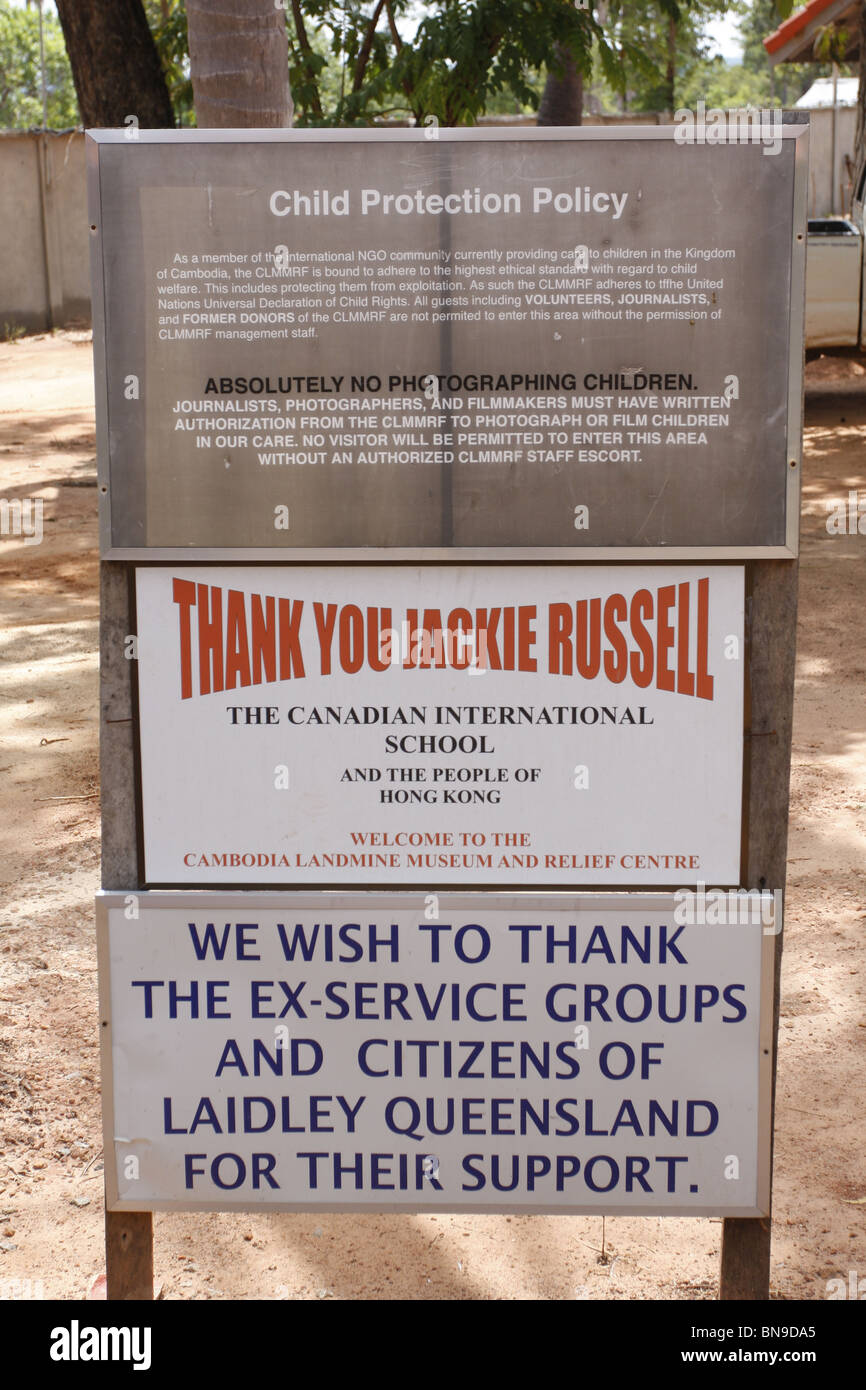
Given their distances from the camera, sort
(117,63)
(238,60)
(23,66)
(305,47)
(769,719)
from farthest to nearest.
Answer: (23,66)
(305,47)
(117,63)
(238,60)
(769,719)

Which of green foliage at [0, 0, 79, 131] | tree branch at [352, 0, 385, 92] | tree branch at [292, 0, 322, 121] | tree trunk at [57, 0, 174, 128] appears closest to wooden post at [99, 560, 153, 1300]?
tree trunk at [57, 0, 174, 128]

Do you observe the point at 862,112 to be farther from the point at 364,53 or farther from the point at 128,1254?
the point at 128,1254

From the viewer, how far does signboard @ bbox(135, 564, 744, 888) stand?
2301 millimetres

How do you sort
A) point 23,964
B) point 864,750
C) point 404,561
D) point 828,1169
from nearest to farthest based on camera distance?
point 404,561 → point 828,1169 → point 23,964 → point 864,750

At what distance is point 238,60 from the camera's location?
457cm

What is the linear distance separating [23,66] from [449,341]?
180ft

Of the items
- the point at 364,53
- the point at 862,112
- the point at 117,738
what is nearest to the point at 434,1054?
the point at 117,738

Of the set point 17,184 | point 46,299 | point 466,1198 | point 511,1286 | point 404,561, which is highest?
point 17,184

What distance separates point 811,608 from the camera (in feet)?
26.8

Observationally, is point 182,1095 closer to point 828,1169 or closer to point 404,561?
point 404,561

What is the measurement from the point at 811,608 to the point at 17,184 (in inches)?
709

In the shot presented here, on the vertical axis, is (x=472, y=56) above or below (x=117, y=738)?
above

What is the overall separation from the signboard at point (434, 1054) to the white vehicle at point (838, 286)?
12075 millimetres

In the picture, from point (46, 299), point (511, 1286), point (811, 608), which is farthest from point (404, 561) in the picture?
point (46, 299)
